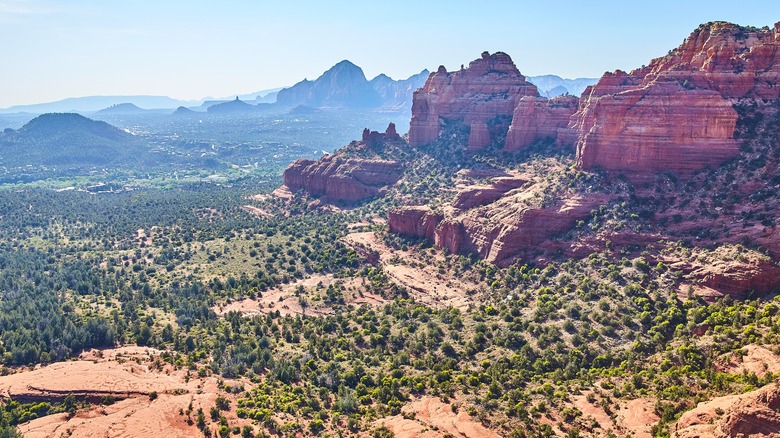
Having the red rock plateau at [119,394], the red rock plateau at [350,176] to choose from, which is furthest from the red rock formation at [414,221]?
the red rock plateau at [119,394]

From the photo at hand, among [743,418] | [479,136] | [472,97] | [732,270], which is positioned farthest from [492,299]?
[472,97]

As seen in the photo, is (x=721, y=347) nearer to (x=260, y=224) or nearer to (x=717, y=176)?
(x=717, y=176)

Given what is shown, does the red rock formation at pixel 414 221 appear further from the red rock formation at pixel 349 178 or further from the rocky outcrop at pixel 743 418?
the rocky outcrop at pixel 743 418

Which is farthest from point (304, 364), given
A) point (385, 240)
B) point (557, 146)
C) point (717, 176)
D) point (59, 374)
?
point (557, 146)

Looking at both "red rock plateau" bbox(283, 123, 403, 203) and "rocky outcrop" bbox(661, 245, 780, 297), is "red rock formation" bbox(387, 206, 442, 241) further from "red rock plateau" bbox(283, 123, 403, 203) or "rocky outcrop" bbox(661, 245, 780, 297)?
"rocky outcrop" bbox(661, 245, 780, 297)

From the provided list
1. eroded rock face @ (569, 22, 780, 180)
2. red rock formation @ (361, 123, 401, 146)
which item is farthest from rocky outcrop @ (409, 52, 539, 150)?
eroded rock face @ (569, 22, 780, 180)

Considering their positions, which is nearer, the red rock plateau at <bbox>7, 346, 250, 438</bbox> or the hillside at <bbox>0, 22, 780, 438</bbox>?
the hillside at <bbox>0, 22, 780, 438</bbox>
